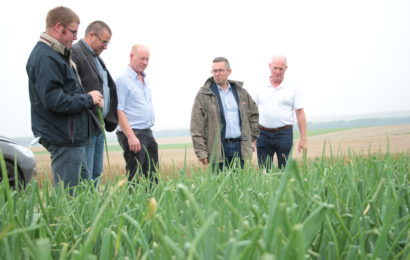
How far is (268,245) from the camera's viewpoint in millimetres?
620

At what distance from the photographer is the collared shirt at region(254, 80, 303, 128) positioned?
5438mm

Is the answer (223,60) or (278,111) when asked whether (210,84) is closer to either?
(223,60)

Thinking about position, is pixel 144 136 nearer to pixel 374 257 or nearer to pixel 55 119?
pixel 55 119

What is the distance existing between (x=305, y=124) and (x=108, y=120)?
2.79 meters

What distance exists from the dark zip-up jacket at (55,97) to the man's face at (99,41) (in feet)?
2.36

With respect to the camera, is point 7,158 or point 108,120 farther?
point 7,158

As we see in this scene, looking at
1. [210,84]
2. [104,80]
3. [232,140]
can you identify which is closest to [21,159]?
[104,80]

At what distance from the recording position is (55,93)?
3066 millimetres

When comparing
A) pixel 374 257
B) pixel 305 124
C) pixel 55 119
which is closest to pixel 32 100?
pixel 55 119

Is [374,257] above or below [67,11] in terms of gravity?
below

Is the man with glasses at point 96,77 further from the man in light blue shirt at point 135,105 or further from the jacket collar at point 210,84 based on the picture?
the jacket collar at point 210,84

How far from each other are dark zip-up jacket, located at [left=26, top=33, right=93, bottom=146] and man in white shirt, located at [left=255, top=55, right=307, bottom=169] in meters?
2.80

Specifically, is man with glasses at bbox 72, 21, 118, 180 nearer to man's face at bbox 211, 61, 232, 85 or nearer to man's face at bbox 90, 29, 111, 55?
man's face at bbox 90, 29, 111, 55

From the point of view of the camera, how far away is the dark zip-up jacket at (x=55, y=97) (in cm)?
308
